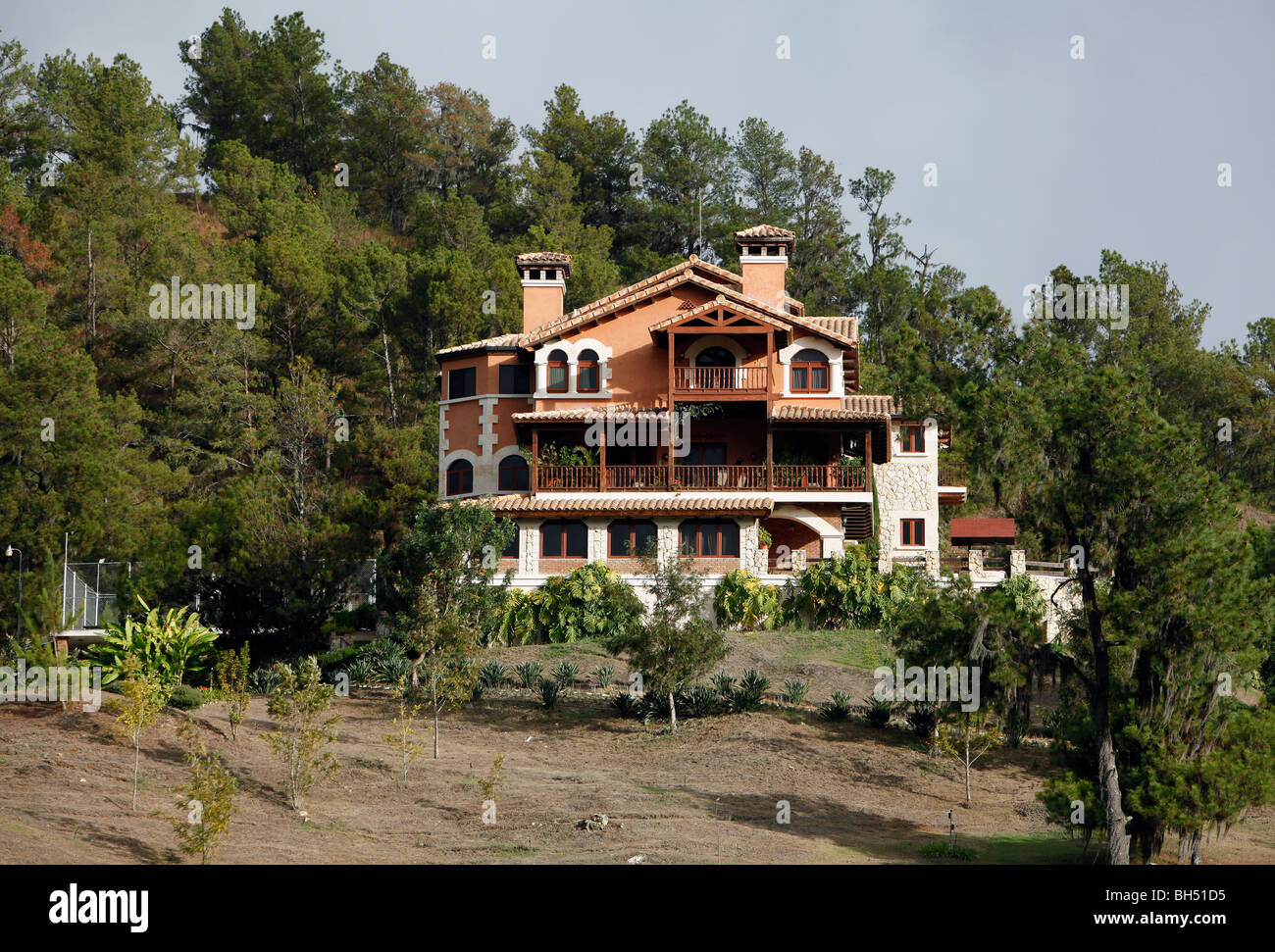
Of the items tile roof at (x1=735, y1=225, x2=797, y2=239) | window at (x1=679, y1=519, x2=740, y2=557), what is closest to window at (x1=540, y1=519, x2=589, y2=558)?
window at (x1=679, y1=519, x2=740, y2=557)

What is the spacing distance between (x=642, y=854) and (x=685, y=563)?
427 inches

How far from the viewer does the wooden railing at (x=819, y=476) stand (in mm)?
42219

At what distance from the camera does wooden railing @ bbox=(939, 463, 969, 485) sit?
57.0 m

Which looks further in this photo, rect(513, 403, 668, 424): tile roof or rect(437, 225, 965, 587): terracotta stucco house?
rect(513, 403, 668, 424): tile roof

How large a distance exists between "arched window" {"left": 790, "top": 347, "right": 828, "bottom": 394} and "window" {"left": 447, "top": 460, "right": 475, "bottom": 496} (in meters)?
10.5

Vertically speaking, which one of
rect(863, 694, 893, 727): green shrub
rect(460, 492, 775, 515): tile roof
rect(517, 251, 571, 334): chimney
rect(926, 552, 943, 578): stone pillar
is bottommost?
rect(863, 694, 893, 727): green shrub

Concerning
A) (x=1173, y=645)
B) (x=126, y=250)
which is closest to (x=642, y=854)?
(x=1173, y=645)

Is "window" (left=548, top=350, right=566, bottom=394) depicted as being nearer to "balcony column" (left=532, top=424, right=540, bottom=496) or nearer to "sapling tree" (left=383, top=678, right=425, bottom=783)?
"balcony column" (left=532, top=424, right=540, bottom=496)

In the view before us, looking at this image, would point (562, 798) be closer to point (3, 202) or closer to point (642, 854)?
point (642, 854)

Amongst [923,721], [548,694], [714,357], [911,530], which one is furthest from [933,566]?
[548,694]

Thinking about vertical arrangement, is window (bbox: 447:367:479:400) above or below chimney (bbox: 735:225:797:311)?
Result: below

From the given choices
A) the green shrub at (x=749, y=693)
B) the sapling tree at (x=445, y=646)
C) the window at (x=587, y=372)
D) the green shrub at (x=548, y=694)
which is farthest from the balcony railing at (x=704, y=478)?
the sapling tree at (x=445, y=646)

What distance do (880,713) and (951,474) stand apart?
96.7ft

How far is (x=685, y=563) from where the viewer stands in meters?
30.2
